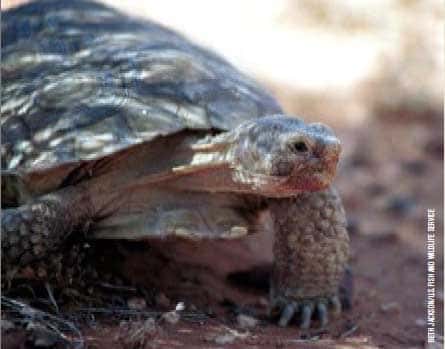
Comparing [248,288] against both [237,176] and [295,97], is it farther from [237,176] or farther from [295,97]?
[295,97]

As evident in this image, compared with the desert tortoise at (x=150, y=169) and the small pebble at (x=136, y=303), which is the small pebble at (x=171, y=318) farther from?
the desert tortoise at (x=150, y=169)

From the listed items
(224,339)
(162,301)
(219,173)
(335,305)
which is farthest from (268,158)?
(335,305)

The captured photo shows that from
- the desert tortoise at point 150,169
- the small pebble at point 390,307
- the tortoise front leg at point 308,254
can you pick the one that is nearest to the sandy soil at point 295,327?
the small pebble at point 390,307

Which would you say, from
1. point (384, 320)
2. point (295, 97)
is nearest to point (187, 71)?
point (384, 320)

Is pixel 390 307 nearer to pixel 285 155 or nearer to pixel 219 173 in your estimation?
pixel 219 173

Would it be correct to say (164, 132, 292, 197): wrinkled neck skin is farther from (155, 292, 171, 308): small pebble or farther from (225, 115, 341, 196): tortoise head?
(155, 292, 171, 308): small pebble

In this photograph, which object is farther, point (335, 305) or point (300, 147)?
point (335, 305)
